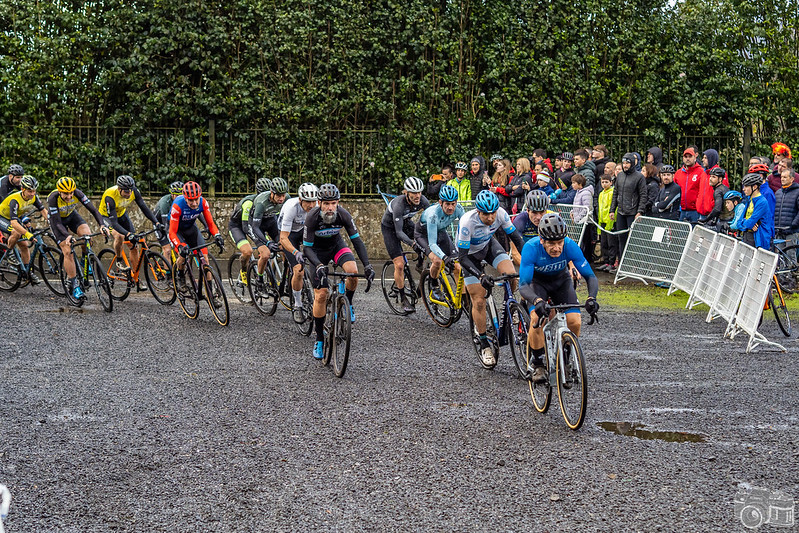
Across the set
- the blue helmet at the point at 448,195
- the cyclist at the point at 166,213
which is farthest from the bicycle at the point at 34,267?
the blue helmet at the point at 448,195

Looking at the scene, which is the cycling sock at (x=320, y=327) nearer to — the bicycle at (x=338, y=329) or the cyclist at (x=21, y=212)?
the bicycle at (x=338, y=329)

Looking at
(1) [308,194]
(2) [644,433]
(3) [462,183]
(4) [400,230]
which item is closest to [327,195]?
(1) [308,194]

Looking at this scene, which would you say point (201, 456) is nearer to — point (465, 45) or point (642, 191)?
point (642, 191)

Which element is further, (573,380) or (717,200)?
(717,200)

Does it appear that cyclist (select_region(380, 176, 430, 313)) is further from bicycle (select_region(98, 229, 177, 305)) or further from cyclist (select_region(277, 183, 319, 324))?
bicycle (select_region(98, 229, 177, 305))

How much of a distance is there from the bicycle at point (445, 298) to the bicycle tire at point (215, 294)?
2.54 m

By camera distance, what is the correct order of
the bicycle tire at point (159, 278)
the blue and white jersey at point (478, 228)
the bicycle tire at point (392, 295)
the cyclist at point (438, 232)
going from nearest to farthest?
the blue and white jersey at point (478, 228)
the cyclist at point (438, 232)
the bicycle tire at point (392, 295)
the bicycle tire at point (159, 278)

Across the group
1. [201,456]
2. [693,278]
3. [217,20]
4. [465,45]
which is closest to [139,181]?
[217,20]

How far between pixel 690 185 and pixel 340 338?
28.7ft

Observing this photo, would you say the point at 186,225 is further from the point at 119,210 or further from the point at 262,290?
the point at 119,210

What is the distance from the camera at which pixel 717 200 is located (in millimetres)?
14797

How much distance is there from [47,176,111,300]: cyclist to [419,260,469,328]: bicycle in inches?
184

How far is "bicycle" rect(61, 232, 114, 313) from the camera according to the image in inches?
505

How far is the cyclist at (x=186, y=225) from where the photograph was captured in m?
12.4
